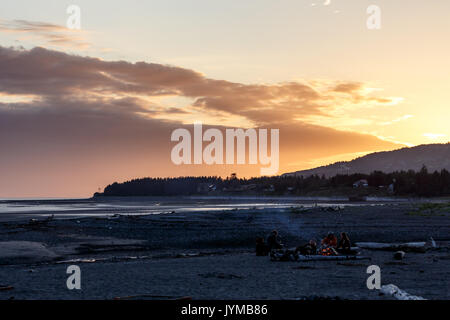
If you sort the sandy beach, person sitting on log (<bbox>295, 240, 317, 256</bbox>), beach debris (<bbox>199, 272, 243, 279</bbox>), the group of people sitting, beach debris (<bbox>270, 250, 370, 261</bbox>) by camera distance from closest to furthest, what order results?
the sandy beach → beach debris (<bbox>199, 272, 243, 279</bbox>) → beach debris (<bbox>270, 250, 370, 261</bbox>) → person sitting on log (<bbox>295, 240, 317, 256</bbox>) → the group of people sitting

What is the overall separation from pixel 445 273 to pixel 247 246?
16.7 m

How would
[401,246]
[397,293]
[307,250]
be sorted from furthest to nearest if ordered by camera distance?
[401,246] → [307,250] → [397,293]

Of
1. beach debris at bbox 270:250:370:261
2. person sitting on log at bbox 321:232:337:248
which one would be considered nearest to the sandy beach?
beach debris at bbox 270:250:370:261

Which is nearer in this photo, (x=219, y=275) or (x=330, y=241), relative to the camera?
(x=219, y=275)

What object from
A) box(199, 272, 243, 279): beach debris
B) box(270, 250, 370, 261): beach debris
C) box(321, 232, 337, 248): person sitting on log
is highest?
box(321, 232, 337, 248): person sitting on log

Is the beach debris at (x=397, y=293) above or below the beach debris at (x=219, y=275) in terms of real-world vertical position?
above

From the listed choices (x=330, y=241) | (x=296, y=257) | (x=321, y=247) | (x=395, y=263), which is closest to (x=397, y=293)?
(x=395, y=263)

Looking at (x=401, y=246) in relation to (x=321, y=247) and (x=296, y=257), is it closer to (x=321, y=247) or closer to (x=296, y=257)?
(x=321, y=247)

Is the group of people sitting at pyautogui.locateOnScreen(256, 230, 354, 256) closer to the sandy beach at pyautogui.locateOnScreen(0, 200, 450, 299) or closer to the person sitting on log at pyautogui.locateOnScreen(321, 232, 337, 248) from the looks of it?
the person sitting on log at pyautogui.locateOnScreen(321, 232, 337, 248)

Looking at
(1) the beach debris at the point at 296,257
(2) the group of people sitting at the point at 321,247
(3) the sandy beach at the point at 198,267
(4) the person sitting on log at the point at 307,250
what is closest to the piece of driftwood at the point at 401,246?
(3) the sandy beach at the point at 198,267

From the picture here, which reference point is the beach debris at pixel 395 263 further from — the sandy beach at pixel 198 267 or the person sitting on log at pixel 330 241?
the person sitting on log at pixel 330 241

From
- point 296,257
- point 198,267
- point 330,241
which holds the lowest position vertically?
point 198,267

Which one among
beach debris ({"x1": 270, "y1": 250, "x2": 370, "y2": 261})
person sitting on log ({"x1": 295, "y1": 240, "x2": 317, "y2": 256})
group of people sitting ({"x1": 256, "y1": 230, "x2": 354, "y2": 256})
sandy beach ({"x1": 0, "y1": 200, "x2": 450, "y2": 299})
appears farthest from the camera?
group of people sitting ({"x1": 256, "y1": 230, "x2": 354, "y2": 256})
